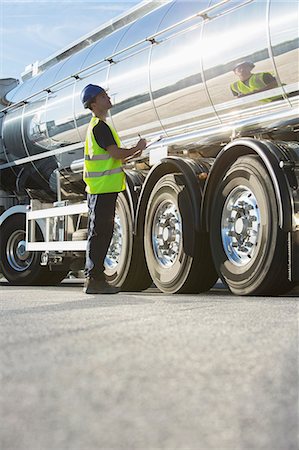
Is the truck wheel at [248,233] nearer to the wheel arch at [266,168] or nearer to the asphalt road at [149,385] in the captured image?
the wheel arch at [266,168]

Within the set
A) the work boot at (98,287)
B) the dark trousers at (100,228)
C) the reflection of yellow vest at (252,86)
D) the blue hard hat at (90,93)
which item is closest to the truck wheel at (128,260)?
the dark trousers at (100,228)

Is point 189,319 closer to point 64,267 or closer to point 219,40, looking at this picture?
point 219,40

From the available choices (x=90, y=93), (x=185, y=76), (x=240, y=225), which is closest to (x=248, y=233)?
(x=240, y=225)

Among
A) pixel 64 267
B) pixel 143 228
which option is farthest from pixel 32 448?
pixel 64 267

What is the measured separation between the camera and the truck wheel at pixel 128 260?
662cm

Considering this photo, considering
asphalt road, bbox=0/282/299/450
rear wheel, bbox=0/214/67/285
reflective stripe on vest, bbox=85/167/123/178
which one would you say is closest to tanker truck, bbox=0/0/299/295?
reflective stripe on vest, bbox=85/167/123/178

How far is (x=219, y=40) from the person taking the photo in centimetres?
556

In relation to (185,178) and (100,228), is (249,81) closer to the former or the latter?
(185,178)

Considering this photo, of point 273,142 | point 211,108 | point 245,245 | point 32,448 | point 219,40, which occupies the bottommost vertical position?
point 32,448

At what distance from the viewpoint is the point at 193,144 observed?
603cm

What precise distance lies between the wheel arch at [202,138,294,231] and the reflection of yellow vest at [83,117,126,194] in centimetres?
87

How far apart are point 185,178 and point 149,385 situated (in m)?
4.00

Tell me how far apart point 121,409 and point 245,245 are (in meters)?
3.69

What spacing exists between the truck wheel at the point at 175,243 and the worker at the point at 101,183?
344mm
